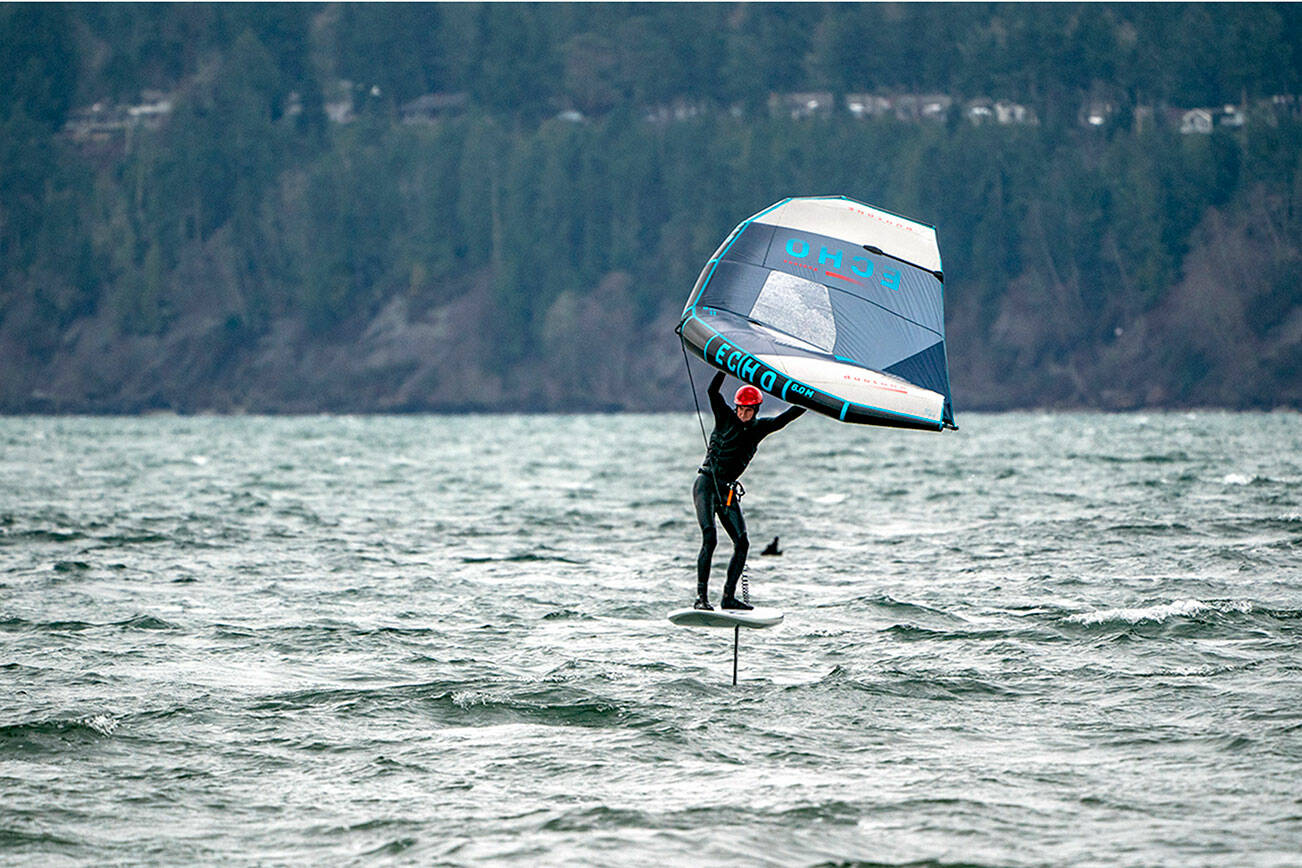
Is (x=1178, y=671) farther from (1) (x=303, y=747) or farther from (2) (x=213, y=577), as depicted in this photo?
(2) (x=213, y=577)

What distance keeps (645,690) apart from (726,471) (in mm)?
3007

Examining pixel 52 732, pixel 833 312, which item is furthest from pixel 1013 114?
pixel 52 732

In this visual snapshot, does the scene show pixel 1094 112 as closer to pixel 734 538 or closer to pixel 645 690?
pixel 645 690

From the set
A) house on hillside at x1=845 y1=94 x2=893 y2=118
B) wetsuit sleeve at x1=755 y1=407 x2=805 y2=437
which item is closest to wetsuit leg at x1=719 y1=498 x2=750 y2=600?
wetsuit sleeve at x1=755 y1=407 x2=805 y2=437

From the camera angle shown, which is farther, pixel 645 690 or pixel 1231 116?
pixel 1231 116

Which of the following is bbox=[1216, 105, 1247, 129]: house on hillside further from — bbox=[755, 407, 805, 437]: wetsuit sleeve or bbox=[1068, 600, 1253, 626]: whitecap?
bbox=[755, 407, 805, 437]: wetsuit sleeve

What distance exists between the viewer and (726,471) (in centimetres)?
1603

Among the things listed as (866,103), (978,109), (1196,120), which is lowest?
(1196,120)

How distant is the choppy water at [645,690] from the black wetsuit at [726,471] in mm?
1574

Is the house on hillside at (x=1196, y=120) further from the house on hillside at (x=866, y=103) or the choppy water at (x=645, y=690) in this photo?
the choppy water at (x=645, y=690)

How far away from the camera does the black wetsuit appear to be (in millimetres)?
15922

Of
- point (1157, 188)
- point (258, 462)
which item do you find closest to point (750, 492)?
point (258, 462)

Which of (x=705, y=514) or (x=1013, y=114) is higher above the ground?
(x=1013, y=114)

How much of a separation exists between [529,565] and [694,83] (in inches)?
5556
